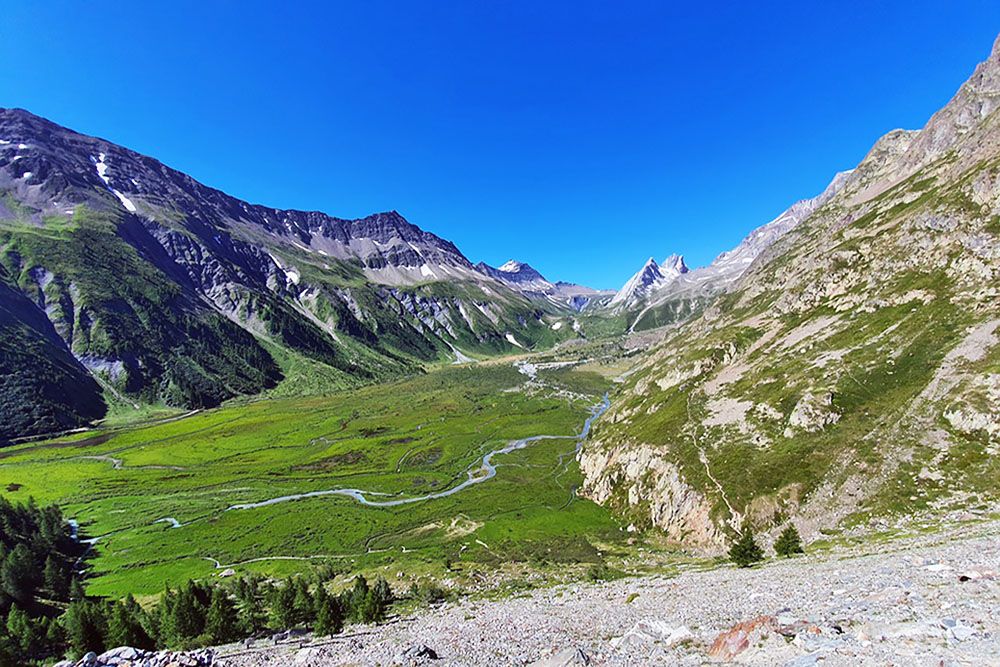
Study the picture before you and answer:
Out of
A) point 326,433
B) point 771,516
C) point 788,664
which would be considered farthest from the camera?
point 326,433

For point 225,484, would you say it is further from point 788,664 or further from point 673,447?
point 788,664

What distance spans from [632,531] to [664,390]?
64744 millimetres

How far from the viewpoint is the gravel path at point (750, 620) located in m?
20.9

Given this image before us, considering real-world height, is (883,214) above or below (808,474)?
above

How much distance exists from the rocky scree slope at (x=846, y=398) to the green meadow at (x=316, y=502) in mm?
19046

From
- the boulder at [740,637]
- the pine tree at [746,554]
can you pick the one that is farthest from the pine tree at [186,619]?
the pine tree at [746,554]

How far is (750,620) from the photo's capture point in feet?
95.8

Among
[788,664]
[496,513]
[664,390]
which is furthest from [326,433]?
[788,664]

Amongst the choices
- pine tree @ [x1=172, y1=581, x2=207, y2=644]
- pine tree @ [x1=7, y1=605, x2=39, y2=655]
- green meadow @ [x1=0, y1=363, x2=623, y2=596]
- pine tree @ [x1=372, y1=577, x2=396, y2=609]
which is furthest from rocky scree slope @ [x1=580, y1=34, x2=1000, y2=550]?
pine tree @ [x1=7, y1=605, x2=39, y2=655]

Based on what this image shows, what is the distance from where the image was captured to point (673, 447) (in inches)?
3807

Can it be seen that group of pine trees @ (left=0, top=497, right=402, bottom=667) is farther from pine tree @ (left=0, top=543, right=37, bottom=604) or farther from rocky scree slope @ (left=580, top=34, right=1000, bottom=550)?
rocky scree slope @ (left=580, top=34, right=1000, bottom=550)

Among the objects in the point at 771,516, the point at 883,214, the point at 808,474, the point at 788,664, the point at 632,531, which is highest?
the point at 883,214

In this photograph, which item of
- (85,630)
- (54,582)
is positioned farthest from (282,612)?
(54,582)

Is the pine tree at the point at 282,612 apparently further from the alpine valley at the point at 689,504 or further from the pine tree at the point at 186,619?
the pine tree at the point at 186,619
